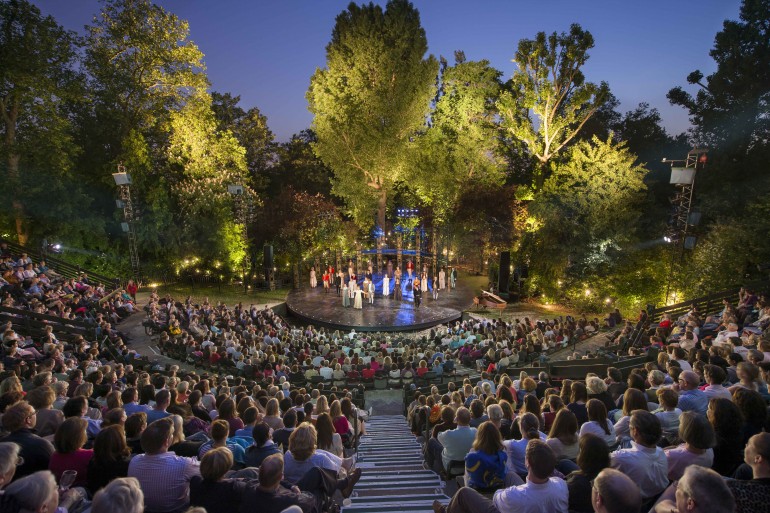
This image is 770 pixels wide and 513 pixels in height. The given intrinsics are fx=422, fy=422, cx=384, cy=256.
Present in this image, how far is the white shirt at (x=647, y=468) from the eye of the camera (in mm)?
3061

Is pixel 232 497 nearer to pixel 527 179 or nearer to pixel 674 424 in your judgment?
pixel 674 424

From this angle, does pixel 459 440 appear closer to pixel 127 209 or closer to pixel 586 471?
pixel 586 471

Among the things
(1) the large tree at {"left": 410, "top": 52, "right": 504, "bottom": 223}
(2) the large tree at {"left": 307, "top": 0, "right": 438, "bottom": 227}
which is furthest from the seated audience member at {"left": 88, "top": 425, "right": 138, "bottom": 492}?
(1) the large tree at {"left": 410, "top": 52, "right": 504, "bottom": 223}

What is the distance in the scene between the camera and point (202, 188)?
2345cm

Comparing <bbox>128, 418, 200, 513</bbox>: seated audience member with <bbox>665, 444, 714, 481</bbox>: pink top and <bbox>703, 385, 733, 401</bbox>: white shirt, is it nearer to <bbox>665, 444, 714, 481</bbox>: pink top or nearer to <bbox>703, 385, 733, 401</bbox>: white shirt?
<bbox>665, 444, 714, 481</bbox>: pink top

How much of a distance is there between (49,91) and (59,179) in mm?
3949

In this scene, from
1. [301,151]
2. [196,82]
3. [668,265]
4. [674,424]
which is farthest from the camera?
[301,151]

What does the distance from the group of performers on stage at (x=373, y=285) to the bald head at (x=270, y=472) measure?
52.8ft

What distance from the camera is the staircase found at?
4195 millimetres

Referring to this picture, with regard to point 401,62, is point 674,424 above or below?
below

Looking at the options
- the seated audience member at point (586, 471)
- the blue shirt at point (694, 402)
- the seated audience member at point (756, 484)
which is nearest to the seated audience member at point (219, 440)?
the seated audience member at point (586, 471)

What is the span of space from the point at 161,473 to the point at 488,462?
2.57 meters

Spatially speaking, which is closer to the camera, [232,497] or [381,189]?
[232,497]

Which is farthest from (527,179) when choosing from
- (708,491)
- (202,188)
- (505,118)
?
(708,491)
